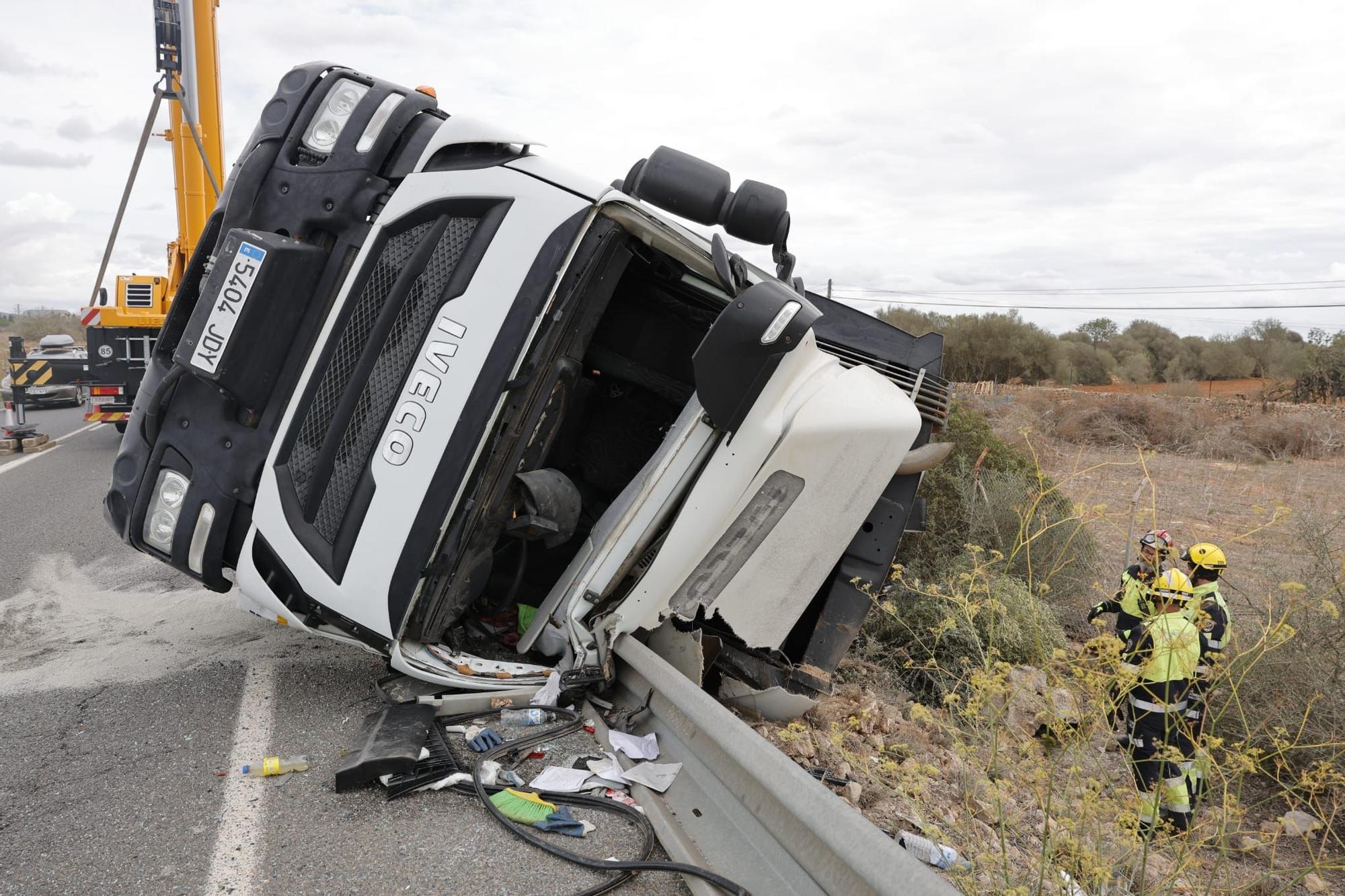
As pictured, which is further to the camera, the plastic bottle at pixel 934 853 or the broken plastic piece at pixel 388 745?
the broken plastic piece at pixel 388 745

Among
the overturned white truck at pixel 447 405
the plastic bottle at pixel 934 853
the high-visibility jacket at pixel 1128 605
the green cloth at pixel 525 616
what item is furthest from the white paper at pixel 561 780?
the high-visibility jacket at pixel 1128 605

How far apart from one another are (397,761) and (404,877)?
461 mm

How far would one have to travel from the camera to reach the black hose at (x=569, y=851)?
6.49ft

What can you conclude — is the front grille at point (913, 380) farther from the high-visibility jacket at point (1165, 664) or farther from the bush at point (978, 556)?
the high-visibility jacket at point (1165, 664)

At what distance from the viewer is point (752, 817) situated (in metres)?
2.09

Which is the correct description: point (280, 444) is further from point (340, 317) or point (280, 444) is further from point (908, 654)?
point (908, 654)

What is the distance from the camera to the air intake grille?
9.36ft

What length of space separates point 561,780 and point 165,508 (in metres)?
1.68

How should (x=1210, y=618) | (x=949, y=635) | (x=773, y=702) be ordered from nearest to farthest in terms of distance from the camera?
1. (x=773, y=702)
2. (x=1210, y=618)
3. (x=949, y=635)

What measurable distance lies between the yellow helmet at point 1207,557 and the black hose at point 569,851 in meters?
3.38

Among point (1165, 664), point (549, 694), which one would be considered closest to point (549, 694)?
point (549, 694)

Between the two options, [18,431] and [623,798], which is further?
[18,431]

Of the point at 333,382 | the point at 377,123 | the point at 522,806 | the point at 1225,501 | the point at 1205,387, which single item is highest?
the point at 1205,387

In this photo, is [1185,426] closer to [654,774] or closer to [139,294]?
[139,294]
